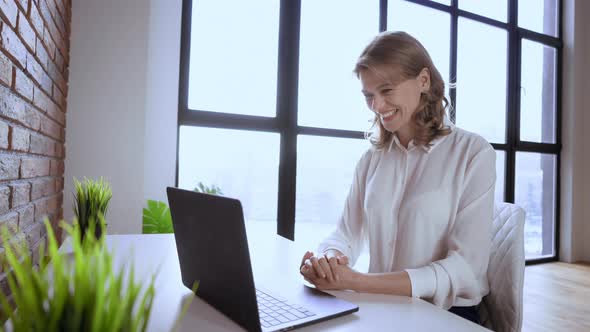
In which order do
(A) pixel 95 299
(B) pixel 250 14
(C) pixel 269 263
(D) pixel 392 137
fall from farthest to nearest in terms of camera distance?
1. (B) pixel 250 14
2. (D) pixel 392 137
3. (C) pixel 269 263
4. (A) pixel 95 299

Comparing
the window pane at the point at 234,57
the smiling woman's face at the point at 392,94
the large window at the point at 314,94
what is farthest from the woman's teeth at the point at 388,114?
the window pane at the point at 234,57

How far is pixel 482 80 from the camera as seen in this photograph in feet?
13.8

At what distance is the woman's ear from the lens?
1.31m

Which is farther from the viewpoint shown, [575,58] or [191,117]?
[575,58]

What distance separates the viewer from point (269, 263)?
1.14 meters

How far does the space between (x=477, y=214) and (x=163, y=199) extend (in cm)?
195

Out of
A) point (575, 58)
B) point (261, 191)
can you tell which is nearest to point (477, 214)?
point (261, 191)

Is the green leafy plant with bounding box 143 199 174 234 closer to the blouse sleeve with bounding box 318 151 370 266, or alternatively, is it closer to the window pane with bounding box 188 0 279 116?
the window pane with bounding box 188 0 279 116

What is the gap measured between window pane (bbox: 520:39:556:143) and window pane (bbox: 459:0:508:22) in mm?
447

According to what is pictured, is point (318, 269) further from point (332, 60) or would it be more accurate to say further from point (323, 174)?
point (332, 60)

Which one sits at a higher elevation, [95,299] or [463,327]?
[95,299]

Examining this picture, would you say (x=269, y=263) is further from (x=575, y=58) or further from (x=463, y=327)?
(x=575, y=58)

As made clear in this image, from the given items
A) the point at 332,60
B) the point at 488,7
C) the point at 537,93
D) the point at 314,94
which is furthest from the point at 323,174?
the point at 537,93

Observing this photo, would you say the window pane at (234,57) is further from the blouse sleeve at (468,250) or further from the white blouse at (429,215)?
the blouse sleeve at (468,250)
